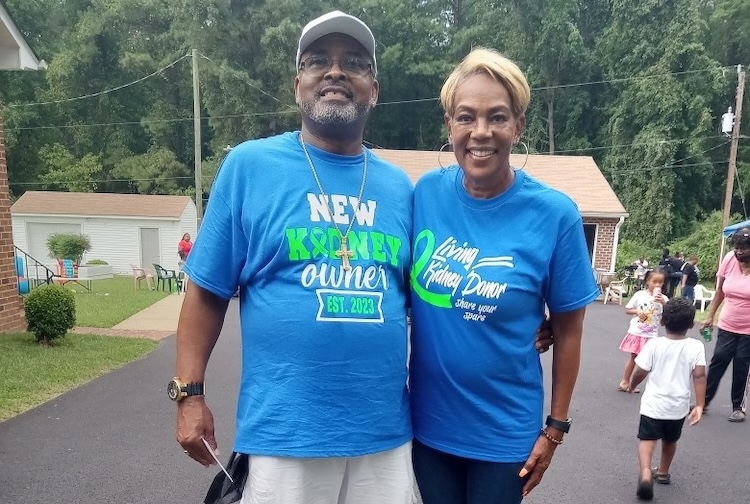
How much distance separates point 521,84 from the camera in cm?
177

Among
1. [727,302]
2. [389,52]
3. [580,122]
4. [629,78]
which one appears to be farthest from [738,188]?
[727,302]

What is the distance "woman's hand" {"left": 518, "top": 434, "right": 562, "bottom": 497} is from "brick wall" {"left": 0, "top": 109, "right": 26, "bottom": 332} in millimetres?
7489

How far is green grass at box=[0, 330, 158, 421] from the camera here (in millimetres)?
5414

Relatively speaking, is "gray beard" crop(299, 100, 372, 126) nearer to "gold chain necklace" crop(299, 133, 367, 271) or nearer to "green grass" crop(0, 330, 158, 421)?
"gold chain necklace" crop(299, 133, 367, 271)

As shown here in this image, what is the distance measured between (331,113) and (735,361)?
517 cm

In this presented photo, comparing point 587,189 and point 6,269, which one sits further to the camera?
point 587,189

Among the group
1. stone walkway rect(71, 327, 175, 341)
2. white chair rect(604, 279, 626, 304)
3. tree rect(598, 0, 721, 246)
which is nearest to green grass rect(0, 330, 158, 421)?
stone walkway rect(71, 327, 175, 341)

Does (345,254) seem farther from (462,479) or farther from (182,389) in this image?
(462,479)

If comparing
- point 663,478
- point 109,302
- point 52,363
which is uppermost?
point 663,478

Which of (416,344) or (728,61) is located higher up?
(728,61)

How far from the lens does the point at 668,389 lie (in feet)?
12.3

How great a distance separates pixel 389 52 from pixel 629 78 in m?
12.9

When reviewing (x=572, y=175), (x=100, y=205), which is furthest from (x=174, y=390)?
(x=100, y=205)

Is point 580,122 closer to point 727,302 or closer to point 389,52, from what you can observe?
point 389,52
